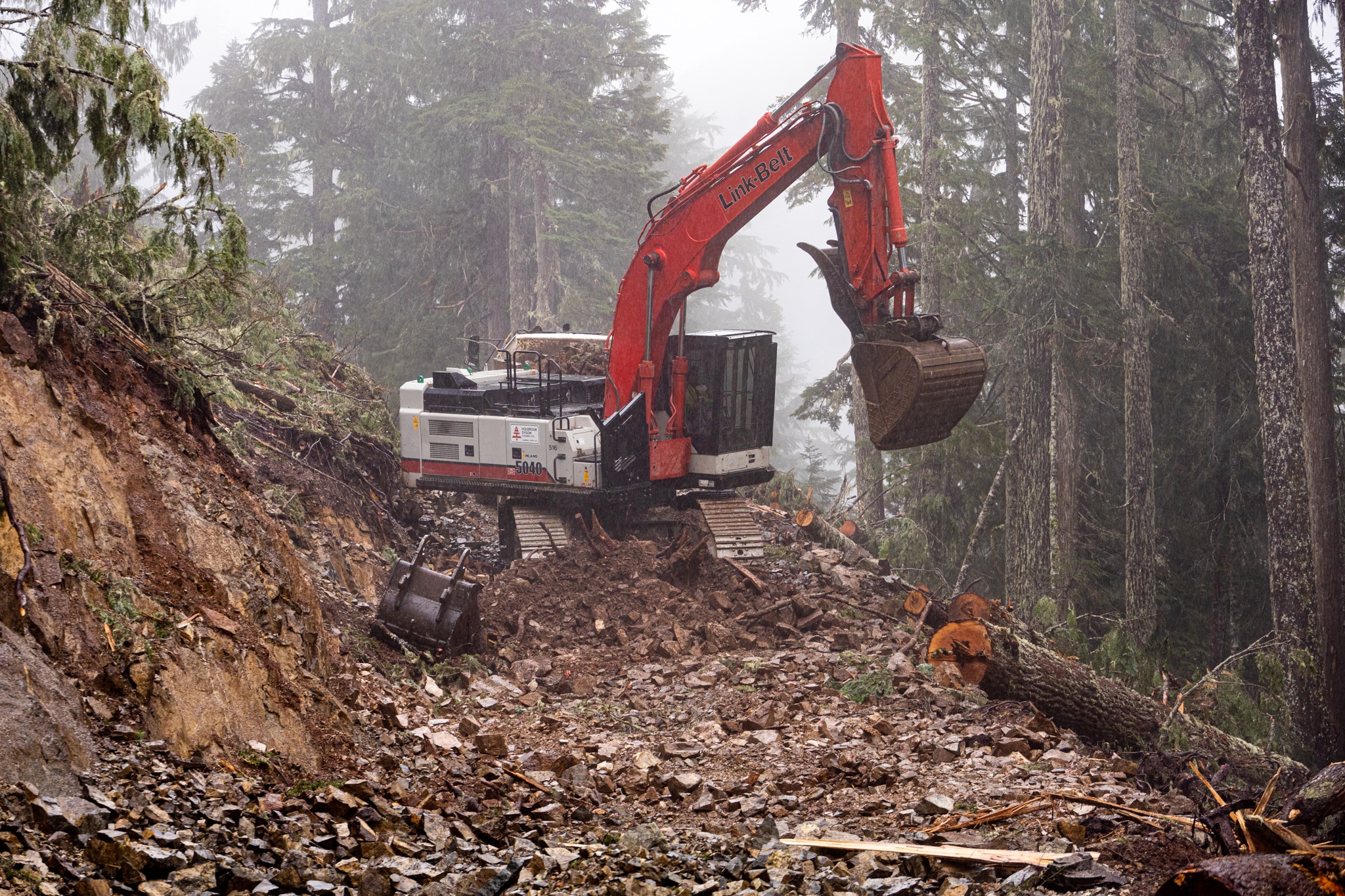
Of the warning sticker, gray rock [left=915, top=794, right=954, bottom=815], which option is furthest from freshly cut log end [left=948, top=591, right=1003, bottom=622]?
the warning sticker

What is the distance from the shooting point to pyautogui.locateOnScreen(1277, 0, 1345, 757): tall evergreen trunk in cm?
1152

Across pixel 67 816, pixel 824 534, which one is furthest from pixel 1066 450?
pixel 67 816

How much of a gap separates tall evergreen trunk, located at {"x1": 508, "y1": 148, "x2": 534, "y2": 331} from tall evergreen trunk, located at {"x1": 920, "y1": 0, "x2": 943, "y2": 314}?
1032cm

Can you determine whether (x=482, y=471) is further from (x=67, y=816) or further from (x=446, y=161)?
(x=446, y=161)

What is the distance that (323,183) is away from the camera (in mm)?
29469

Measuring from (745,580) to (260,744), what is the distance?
5968mm

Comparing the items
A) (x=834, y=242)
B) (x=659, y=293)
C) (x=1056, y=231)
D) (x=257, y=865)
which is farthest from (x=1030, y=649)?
(x=1056, y=231)

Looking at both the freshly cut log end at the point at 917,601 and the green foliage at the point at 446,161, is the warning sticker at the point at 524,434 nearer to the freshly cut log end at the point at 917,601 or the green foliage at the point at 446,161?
the freshly cut log end at the point at 917,601

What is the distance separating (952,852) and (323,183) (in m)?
28.9

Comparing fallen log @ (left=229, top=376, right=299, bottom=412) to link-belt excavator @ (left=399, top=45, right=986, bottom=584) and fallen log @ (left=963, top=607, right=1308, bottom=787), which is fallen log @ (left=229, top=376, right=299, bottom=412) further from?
fallen log @ (left=963, top=607, right=1308, bottom=787)

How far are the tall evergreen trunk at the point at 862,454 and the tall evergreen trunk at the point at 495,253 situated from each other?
9.39 meters

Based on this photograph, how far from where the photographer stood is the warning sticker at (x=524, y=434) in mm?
11336

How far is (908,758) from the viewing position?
21.2 feet

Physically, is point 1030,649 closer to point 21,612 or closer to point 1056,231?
point 21,612
